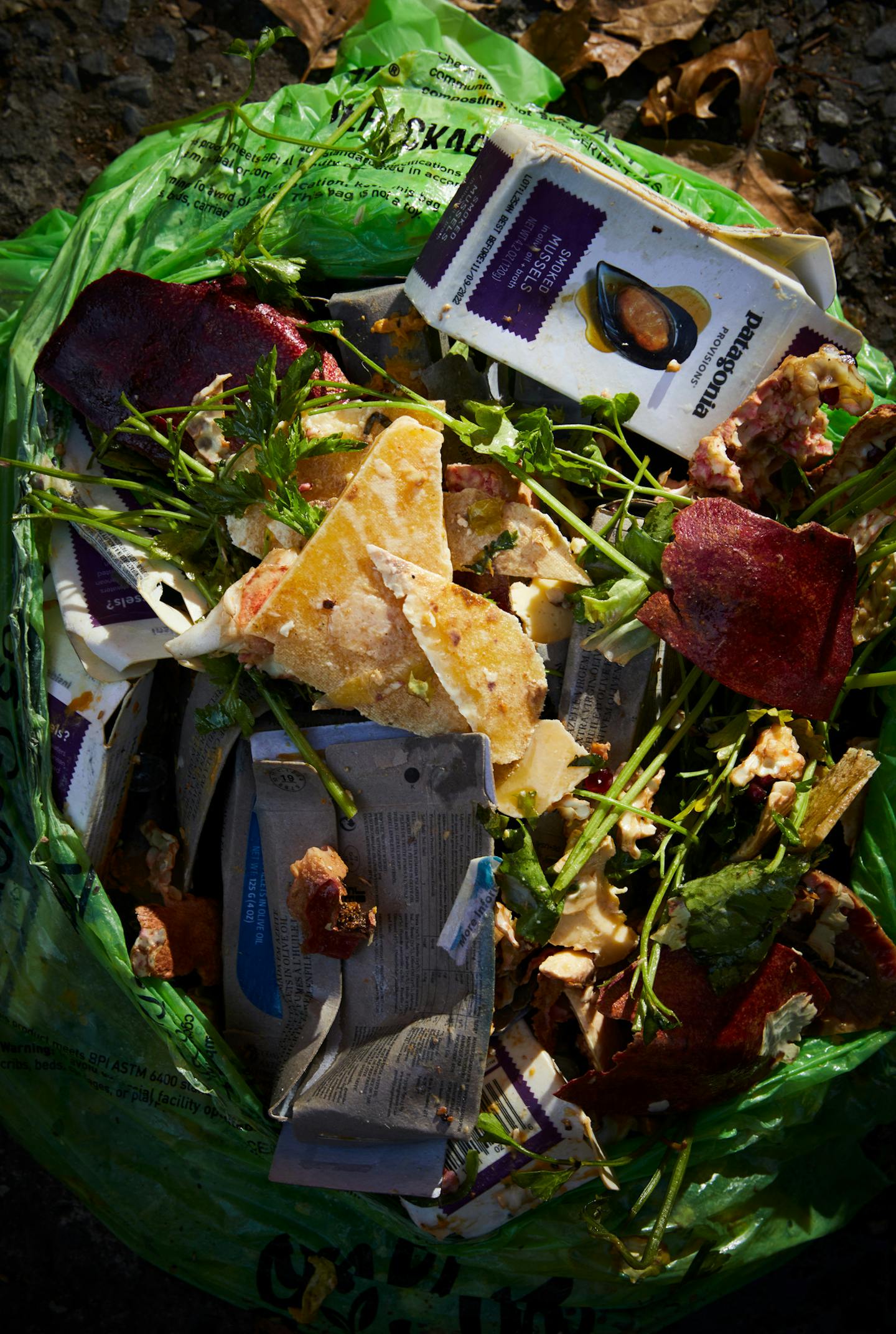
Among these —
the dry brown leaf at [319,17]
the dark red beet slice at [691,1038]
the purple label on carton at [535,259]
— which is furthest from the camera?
the dry brown leaf at [319,17]

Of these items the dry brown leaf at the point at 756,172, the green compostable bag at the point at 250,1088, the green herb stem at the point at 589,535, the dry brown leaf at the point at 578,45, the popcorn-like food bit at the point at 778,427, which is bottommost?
the green compostable bag at the point at 250,1088

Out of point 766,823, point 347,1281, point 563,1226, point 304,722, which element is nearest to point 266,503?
point 304,722

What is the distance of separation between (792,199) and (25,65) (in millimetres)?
1682

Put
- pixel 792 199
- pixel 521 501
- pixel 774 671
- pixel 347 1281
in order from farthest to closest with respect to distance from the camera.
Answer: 1. pixel 792 199
2. pixel 347 1281
3. pixel 521 501
4. pixel 774 671

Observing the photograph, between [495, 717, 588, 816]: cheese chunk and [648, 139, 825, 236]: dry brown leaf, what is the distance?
1361 millimetres

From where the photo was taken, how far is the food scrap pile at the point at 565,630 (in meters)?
1.29

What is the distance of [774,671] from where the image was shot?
130 cm

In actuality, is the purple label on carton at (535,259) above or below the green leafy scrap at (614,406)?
above

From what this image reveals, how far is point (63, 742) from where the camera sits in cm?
153

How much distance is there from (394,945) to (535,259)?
41.2 inches

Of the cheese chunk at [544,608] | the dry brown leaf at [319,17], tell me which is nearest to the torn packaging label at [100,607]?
the cheese chunk at [544,608]

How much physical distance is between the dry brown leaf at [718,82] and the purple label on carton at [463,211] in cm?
86

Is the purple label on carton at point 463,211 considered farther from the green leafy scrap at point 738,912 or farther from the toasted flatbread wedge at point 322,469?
the green leafy scrap at point 738,912

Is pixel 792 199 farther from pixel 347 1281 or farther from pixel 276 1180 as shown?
pixel 347 1281
